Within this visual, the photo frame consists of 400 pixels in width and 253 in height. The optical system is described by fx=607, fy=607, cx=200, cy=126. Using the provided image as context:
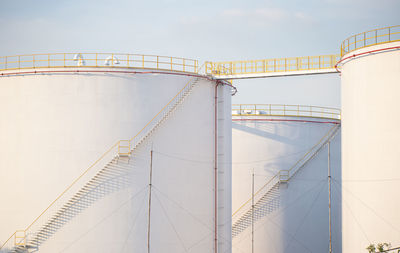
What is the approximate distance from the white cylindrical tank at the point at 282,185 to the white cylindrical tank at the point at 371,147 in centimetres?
1048

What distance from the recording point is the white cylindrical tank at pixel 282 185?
Result: 1598 inches

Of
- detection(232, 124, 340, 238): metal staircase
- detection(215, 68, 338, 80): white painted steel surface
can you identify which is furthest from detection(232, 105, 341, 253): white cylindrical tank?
detection(215, 68, 338, 80): white painted steel surface

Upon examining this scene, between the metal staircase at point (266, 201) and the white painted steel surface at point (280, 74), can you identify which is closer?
the white painted steel surface at point (280, 74)

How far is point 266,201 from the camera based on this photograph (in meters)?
40.5

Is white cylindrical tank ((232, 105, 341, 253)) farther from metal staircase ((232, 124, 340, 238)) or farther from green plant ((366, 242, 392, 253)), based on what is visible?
green plant ((366, 242, 392, 253))

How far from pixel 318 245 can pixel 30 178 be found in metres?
20.5

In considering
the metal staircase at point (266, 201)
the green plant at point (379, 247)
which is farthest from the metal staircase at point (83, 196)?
the metal staircase at point (266, 201)

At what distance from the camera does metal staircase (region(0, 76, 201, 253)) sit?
1160 inches

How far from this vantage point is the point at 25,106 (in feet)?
101

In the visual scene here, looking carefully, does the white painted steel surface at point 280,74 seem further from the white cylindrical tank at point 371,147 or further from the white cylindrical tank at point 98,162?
the white cylindrical tank at point 98,162

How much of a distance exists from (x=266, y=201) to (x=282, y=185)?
1515 millimetres

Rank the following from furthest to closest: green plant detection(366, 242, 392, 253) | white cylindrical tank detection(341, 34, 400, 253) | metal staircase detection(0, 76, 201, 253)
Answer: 1. metal staircase detection(0, 76, 201, 253)
2. white cylindrical tank detection(341, 34, 400, 253)
3. green plant detection(366, 242, 392, 253)

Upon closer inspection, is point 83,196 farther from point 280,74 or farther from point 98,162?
point 280,74

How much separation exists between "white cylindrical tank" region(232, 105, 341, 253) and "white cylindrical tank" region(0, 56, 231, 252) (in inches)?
380
